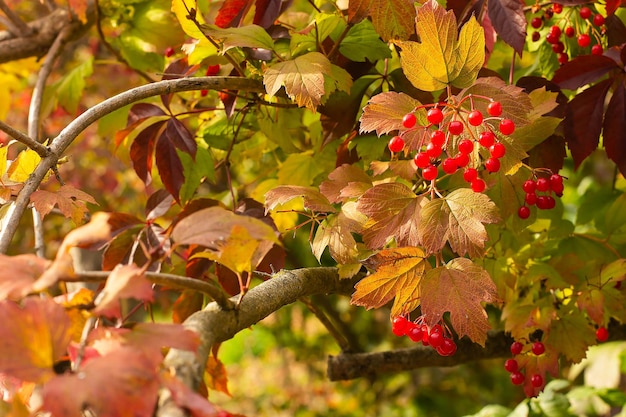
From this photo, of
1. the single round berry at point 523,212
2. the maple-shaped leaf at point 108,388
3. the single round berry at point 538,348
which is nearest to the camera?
the maple-shaped leaf at point 108,388

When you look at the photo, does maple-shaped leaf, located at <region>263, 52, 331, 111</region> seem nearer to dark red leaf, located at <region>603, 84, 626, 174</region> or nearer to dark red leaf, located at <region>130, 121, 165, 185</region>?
dark red leaf, located at <region>130, 121, 165, 185</region>

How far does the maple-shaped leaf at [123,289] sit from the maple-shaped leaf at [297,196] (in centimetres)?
42

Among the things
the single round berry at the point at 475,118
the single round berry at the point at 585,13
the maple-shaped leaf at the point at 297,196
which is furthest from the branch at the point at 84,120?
the single round berry at the point at 585,13

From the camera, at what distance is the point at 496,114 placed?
3.11ft

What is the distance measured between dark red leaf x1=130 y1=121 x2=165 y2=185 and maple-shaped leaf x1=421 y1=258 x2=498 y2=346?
607 mm

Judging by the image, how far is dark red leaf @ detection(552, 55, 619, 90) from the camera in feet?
3.80

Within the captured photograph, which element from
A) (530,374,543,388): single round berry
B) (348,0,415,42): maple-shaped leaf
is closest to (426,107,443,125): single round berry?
(348,0,415,42): maple-shaped leaf

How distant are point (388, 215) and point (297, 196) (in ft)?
0.49

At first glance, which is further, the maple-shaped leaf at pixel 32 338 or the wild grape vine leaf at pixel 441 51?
the wild grape vine leaf at pixel 441 51

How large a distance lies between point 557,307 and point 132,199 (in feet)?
11.2

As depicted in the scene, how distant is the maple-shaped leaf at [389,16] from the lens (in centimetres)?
111

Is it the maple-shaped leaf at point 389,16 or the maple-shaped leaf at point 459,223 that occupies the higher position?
the maple-shaped leaf at point 389,16

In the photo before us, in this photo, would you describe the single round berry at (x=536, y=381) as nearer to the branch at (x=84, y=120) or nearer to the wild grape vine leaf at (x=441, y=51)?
the wild grape vine leaf at (x=441, y=51)

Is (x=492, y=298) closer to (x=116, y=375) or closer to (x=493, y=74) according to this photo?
(x=493, y=74)
